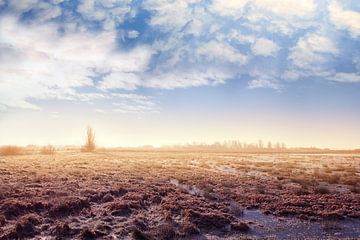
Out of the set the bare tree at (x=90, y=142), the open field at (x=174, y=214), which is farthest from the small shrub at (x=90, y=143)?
the open field at (x=174, y=214)

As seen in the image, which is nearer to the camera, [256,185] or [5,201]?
[5,201]

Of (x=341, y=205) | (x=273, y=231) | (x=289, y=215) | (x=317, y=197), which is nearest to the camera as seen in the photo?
(x=273, y=231)

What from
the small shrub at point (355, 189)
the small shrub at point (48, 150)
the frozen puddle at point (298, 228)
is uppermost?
the small shrub at point (48, 150)

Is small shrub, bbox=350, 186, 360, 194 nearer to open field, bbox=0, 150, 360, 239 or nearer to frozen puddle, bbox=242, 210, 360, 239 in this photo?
open field, bbox=0, 150, 360, 239

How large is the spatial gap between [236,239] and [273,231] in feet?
9.17

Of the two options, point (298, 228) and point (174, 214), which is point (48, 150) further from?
point (298, 228)

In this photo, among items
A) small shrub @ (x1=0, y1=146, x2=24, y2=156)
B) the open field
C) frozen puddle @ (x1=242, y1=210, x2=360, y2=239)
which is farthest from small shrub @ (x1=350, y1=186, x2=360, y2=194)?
small shrub @ (x1=0, y1=146, x2=24, y2=156)

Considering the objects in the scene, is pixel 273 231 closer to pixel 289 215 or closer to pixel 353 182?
pixel 289 215

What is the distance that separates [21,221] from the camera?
53.8ft

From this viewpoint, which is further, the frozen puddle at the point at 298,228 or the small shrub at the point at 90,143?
the small shrub at the point at 90,143

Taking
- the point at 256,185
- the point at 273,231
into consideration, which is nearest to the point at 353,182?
the point at 256,185

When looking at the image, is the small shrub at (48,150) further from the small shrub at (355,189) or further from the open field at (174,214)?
the small shrub at (355,189)

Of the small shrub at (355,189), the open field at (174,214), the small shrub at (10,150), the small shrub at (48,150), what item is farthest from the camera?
the small shrub at (48,150)

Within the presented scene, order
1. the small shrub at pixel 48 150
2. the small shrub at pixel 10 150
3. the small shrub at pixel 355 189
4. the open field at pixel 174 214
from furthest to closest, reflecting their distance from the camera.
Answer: the small shrub at pixel 48 150
the small shrub at pixel 10 150
the small shrub at pixel 355 189
the open field at pixel 174 214
